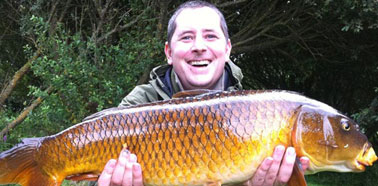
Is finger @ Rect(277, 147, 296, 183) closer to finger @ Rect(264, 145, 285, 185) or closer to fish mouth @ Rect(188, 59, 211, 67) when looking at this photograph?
finger @ Rect(264, 145, 285, 185)

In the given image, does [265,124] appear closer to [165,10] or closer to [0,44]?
[165,10]

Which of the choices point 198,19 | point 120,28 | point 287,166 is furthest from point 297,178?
point 120,28

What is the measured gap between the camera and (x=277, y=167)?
1524mm

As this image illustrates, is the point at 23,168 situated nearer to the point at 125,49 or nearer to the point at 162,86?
the point at 162,86

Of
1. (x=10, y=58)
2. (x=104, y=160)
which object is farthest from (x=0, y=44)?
(x=104, y=160)

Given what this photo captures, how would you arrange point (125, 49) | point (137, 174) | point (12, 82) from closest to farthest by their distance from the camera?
1. point (137, 174)
2. point (125, 49)
3. point (12, 82)

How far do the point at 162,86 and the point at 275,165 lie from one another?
0.87 m

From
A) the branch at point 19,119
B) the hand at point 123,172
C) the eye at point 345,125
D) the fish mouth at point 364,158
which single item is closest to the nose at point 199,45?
the hand at point 123,172

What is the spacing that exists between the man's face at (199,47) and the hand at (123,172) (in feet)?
2.03

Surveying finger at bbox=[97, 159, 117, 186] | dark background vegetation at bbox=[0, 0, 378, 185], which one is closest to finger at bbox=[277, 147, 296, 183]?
finger at bbox=[97, 159, 117, 186]

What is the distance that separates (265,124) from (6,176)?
3.55 ft

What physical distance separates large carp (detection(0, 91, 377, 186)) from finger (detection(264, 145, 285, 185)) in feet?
0.07

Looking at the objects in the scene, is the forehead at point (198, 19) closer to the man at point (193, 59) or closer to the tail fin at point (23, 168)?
the man at point (193, 59)

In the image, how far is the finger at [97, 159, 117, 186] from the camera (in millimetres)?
1568
